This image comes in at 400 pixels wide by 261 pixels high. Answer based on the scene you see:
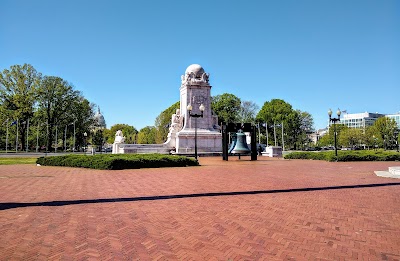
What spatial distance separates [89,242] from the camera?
16.8 ft

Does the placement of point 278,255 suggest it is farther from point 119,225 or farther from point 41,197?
point 41,197

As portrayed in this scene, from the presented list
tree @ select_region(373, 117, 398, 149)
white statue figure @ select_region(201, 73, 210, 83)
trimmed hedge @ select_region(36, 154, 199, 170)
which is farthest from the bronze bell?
tree @ select_region(373, 117, 398, 149)

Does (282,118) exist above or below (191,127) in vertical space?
above

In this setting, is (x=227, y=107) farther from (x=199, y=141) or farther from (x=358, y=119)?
(x=358, y=119)

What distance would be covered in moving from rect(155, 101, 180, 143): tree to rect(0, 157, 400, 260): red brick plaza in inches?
2216

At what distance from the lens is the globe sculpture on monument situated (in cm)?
3469

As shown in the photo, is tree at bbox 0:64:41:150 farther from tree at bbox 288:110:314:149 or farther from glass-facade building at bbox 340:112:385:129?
glass-facade building at bbox 340:112:385:129

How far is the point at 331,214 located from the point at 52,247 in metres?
6.05

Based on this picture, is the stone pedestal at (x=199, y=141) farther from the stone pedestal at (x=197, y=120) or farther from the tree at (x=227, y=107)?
the tree at (x=227, y=107)

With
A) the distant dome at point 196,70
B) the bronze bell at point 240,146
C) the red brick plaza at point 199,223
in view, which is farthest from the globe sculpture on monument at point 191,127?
the red brick plaza at point 199,223

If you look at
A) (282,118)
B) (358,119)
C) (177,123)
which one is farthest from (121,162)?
(358,119)

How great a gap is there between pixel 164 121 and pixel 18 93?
3087cm

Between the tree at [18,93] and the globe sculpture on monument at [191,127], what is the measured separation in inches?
977

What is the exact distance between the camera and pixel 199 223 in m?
6.31
